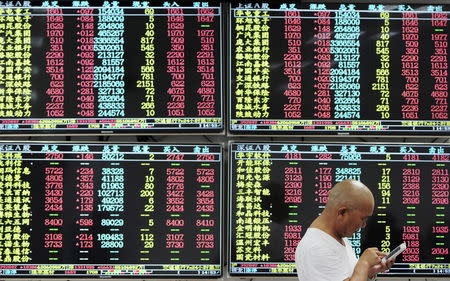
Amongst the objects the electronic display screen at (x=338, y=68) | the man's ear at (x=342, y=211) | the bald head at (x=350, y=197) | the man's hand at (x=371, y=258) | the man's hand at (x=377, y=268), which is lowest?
the man's hand at (x=377, y=268)

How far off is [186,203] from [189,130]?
0.53 metres

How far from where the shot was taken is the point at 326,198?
4.26 m

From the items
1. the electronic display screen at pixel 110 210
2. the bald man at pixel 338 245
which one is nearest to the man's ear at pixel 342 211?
the bald man at pixel 338 245

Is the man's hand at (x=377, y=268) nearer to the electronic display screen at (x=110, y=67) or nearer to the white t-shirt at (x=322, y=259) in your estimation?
the white t-shirt at (x=322, y=259)

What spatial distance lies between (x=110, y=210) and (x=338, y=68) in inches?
78.2

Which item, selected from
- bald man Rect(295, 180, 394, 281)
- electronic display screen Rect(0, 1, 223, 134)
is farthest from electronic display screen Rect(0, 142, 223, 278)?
bald man Rect(295, 180, 394, 281)

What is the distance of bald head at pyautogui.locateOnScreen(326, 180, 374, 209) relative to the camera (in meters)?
2.79

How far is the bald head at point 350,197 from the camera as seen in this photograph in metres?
2.79

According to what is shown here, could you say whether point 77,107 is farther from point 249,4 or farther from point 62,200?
point 249,4

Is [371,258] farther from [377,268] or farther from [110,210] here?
[110,210]

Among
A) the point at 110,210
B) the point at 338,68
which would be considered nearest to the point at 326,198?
the point at 338,68

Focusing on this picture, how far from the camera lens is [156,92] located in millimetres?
4293

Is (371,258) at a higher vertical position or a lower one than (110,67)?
lower

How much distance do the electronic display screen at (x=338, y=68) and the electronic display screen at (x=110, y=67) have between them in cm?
24
